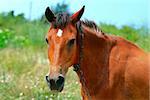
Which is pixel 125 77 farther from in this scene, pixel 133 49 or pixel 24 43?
pixel 24 43

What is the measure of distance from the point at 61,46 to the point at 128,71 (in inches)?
36.0

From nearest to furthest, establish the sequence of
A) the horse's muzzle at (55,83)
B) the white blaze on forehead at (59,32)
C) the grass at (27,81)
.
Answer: the horse's muzzle at (55,83) < the white blaze on forehead at (59,32) < the grass at (27,81)

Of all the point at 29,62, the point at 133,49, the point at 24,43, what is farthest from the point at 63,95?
the point at 24,43

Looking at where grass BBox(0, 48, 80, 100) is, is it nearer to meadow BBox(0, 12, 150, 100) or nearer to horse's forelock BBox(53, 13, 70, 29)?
meadow BBox(0, 12, 150, 100)

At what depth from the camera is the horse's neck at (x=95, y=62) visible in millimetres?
5664

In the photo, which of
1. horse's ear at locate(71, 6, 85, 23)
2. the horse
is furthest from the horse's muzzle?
horse's ear at locate(71, 6, 85, 23)

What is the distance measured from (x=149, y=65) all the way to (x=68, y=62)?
42.4 inches

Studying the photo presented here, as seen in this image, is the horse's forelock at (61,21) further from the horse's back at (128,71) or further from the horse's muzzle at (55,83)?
the horse's back at (128,71)

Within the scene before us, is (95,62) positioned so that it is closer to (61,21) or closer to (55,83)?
(61,21)

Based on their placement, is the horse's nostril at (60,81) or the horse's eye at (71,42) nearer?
the horse's nostril at (60,81)

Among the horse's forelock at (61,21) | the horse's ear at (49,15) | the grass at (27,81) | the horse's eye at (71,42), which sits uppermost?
the horse's ear at (49,15)

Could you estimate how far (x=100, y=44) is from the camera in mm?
5742

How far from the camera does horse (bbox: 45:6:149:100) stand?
5470mm

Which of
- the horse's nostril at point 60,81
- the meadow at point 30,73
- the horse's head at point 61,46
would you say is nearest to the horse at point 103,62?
the horse's head at point 61,46
